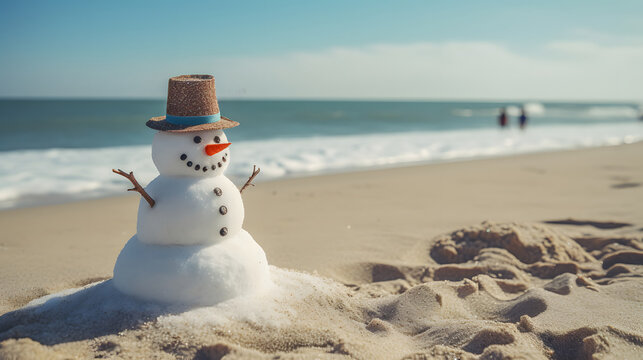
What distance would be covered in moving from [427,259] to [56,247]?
3.69m

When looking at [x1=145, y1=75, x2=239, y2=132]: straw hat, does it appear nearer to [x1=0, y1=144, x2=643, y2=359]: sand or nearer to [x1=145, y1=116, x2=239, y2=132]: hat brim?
[x1=145, y1=116, x2=239, y2=132]: hat brim

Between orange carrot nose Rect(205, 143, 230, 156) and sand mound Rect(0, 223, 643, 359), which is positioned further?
orange carrot nose Rect(205, 143, 230, 156)

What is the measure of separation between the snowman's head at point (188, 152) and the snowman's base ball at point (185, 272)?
0.43 m

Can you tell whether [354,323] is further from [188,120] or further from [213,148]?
[188,120]

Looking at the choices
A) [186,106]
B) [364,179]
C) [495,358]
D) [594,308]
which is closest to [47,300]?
[186,106]

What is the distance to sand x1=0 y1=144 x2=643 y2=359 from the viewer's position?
255 cm

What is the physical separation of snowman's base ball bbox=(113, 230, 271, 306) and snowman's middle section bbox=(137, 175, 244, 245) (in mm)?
61

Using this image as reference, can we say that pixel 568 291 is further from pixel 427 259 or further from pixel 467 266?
pixel 427 259

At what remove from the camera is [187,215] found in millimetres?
2645

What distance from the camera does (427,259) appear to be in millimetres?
4637

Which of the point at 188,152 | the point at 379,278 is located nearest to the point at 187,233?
the point at 188,152

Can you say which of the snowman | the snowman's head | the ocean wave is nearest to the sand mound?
the snowman

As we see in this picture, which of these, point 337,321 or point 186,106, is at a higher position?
point 186,106

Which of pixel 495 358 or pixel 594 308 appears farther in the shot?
pixel 594 308
